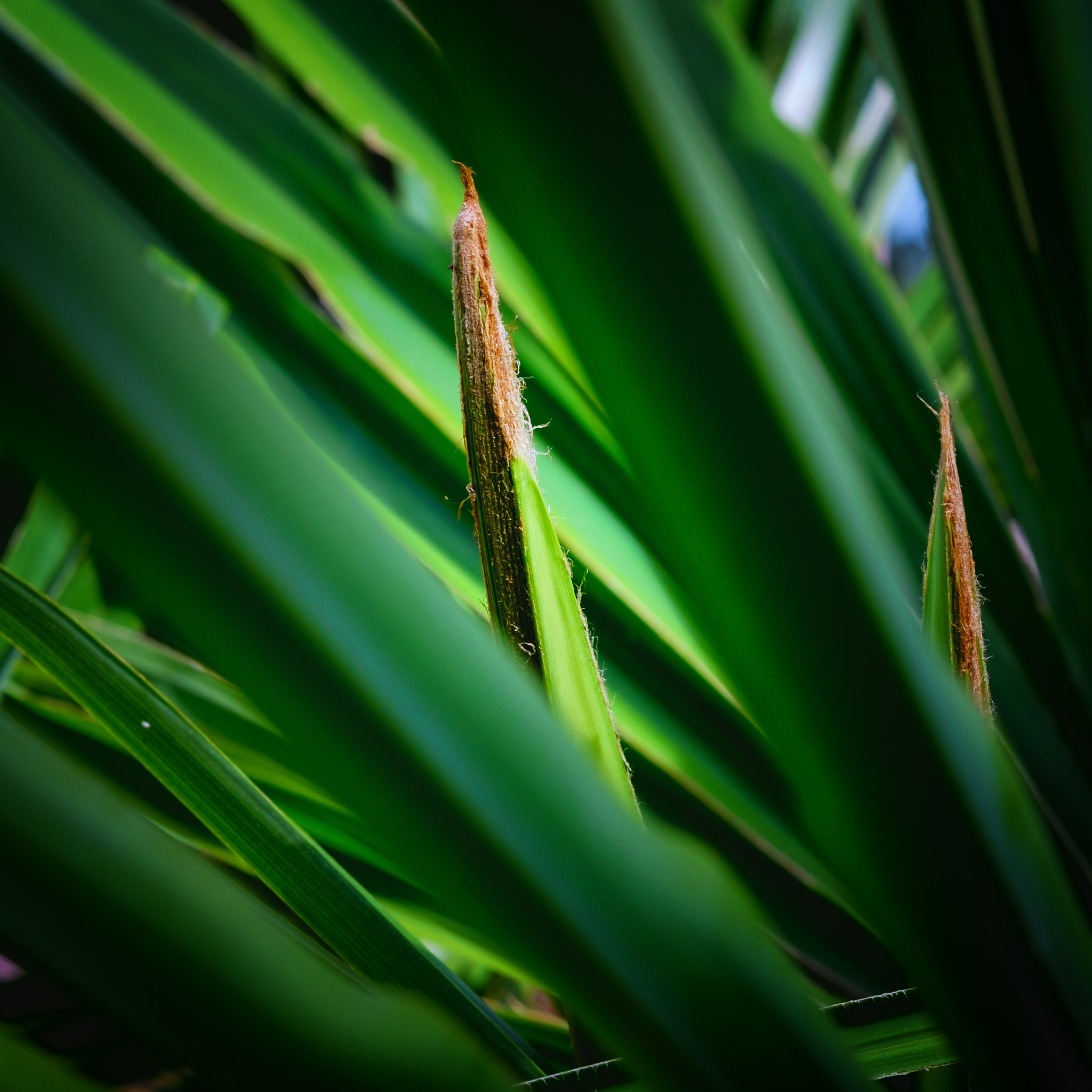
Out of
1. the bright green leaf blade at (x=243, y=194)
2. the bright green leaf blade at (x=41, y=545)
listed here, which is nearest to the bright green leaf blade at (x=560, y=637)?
the bright green leaf blade at (x=243, y=194)

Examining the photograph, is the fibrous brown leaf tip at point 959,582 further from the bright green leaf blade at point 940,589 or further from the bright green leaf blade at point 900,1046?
the bright green leaf blade at point 900,1046

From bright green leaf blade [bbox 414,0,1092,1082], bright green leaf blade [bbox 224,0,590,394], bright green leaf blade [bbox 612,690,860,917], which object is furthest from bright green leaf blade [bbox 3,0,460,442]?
bright green leaf blade [bbox 414,0,1092,1082]

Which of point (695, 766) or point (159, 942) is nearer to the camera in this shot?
point (159, 942)

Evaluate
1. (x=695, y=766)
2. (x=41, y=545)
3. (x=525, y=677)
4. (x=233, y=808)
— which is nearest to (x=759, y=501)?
(x=525, y=677)

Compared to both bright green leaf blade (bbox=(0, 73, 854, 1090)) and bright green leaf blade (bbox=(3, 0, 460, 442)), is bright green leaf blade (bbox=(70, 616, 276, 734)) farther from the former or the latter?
bright green leaf blade (bbox=(0, 73, 854, 1090))

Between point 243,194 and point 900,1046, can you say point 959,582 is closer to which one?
point 900,1046

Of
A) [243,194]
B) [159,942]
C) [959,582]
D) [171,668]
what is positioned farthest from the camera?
[171,668]

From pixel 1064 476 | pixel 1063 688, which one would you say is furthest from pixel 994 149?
pixel 1063 688
